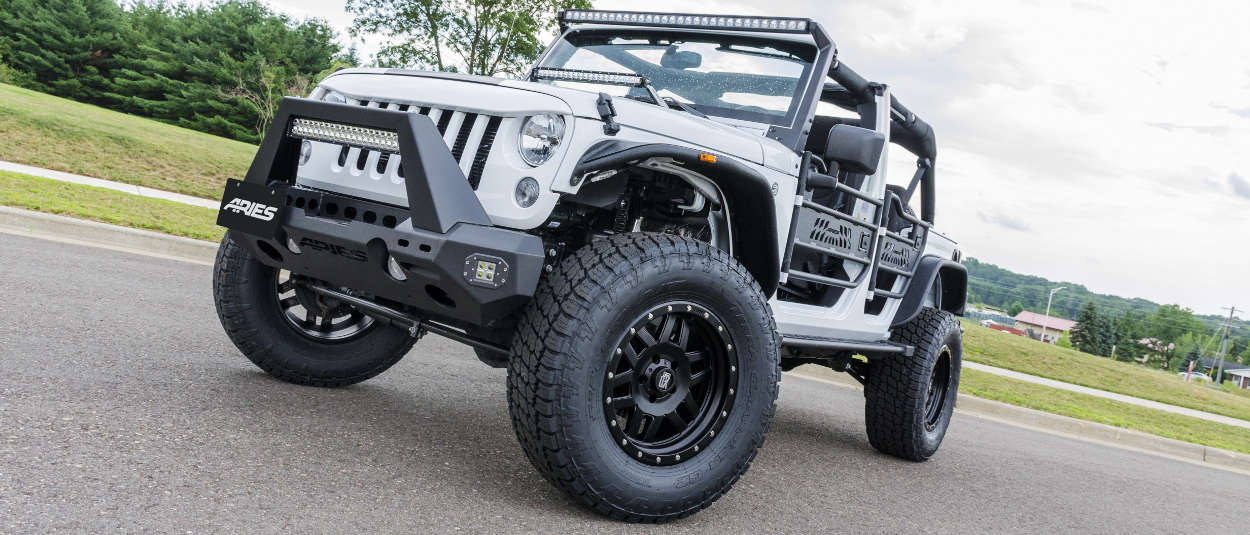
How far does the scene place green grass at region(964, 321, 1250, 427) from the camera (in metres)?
15.6

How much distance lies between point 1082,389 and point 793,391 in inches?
342

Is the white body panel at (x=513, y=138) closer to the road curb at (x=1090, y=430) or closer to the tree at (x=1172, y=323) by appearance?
the road curb at (x=1090, y=430)

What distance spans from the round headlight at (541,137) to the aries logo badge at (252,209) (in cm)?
103

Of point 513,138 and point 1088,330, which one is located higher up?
point 1088,330

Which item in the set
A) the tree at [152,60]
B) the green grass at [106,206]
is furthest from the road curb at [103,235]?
the tree at [152,60]

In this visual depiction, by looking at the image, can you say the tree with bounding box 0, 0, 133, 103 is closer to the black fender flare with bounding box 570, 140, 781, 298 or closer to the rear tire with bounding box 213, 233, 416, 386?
the rear tire with bounding box 213, 233, 416, 386

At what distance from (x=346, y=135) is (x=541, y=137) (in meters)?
0.76

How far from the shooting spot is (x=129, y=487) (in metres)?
2.75

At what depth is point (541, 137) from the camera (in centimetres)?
311

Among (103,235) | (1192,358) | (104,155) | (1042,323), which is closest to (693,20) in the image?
(103,235)

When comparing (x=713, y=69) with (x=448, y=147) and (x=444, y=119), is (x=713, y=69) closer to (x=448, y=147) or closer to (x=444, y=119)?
(x=444, y=119)

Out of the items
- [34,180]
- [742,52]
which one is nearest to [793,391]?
[742,52]

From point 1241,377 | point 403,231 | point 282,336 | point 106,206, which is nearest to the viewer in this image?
point 403,231

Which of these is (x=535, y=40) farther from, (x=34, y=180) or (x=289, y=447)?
(x=289, y=447)
